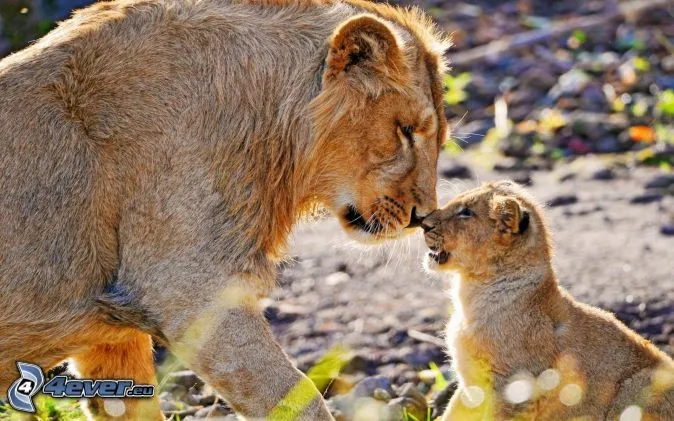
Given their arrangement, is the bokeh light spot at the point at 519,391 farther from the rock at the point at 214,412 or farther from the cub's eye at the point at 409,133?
the rock at the point at 214,412

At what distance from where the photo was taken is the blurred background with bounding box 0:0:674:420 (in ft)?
25.7

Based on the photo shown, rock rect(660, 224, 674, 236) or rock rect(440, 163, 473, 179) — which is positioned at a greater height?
rock rect(660, 224, 674, 236)

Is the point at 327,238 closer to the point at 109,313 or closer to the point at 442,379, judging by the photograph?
the point at 442,379

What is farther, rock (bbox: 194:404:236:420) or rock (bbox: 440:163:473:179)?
rock (bbox: 440:163:473:179)

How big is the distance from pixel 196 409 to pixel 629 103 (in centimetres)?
698

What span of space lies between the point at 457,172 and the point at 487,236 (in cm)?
520

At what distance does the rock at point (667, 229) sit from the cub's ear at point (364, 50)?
4.23 metres

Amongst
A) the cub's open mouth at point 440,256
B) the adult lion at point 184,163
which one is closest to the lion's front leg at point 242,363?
the adult lion at point 184,163

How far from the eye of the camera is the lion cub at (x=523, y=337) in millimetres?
6062

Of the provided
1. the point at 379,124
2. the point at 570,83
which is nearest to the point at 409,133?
the point at 379,124

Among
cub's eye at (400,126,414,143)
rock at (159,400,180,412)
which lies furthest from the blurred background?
cub's eye at (400,126,414,143)

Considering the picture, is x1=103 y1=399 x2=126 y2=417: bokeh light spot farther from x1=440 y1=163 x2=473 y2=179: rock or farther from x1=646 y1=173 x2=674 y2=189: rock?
x1=646 y1=173 x2=674 y2=189: rock

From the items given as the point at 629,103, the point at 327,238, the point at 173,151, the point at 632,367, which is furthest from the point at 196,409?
the point at 629,103

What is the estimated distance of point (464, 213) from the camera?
254 inches
